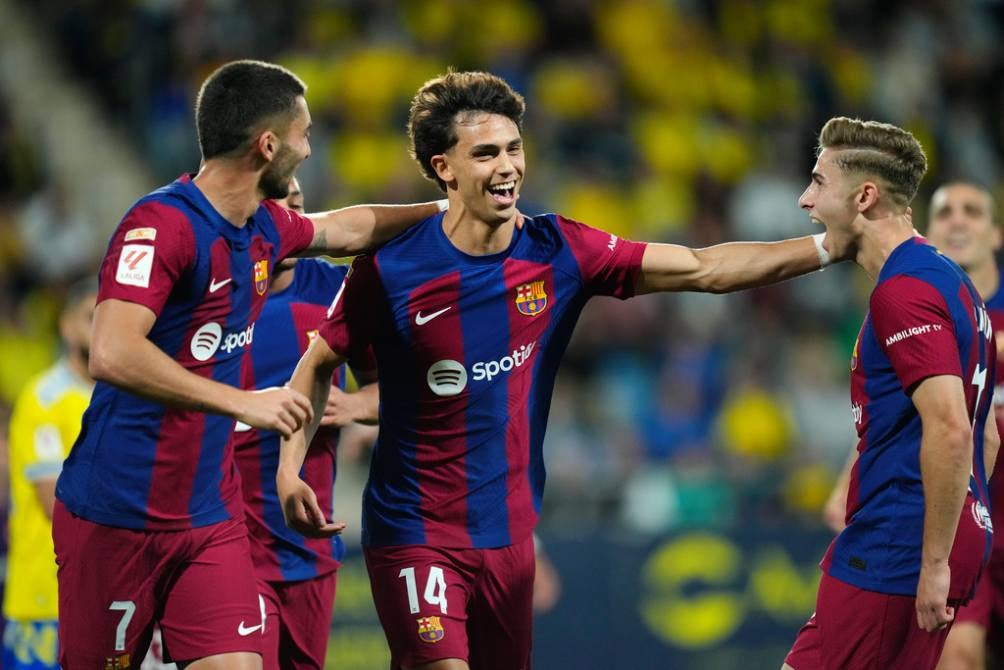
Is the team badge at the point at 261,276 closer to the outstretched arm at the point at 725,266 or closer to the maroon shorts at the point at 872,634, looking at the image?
the outstretched arm at the point at 725,266

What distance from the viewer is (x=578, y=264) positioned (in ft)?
17.6

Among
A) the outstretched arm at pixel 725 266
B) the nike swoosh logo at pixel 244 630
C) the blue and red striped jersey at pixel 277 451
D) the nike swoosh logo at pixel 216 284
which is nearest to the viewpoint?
the nike swoosh logo at pixel 216 284

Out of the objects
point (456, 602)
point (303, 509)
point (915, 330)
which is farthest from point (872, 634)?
point (303, 509)

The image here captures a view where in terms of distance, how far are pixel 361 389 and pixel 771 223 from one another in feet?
22.4

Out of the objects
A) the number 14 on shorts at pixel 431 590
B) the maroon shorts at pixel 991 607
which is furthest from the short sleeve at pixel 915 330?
the maroon shorts at pixel 991 607

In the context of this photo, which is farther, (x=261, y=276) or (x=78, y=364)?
(x=78, y=364)

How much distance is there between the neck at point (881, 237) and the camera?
5.05 m

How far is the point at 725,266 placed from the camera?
536 centimetres

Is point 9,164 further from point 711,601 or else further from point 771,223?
point 711,601

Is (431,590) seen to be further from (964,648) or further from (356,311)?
(964,648)

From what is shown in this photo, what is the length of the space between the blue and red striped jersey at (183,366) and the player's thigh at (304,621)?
2.92 ft

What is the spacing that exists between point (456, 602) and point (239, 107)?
1.82m

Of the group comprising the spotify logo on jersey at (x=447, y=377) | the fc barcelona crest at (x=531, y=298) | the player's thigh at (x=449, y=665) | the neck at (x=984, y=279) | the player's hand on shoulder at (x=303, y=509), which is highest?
the neck at (x=984, y=279)

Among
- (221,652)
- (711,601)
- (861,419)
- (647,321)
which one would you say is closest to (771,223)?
(647,321)
